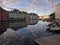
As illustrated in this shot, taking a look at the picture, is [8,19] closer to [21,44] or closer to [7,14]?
[7,14]

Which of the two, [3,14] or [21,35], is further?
[3,14]

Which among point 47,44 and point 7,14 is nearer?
point 47,44

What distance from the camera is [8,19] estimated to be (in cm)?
5394

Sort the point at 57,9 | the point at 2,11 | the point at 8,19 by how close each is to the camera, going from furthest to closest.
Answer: the point at 8,19, the point at 2,11, the point at 57,9

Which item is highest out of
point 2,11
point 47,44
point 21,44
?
point 2,11

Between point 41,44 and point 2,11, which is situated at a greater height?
point 2,11

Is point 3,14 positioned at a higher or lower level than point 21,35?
higher

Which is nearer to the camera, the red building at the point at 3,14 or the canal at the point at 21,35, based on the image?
the canal at the point at 21,35

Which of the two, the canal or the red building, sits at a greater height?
the red building

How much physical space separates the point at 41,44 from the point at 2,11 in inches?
1734

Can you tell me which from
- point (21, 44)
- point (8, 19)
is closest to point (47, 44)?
point (21, 44)

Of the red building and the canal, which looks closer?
the canal

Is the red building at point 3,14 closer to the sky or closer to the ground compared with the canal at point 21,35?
closer to the sky

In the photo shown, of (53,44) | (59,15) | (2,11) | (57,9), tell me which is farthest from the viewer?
(2,11)
